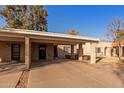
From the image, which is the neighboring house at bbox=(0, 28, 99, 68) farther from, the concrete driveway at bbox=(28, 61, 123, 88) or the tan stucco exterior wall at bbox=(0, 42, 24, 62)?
the concrete driveway at bbox=(28, 61, 123, 88)

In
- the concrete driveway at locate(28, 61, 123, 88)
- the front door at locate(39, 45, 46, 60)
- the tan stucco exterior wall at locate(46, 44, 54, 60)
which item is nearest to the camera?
the concrete driveway at locate(28, 61, 123, 88)

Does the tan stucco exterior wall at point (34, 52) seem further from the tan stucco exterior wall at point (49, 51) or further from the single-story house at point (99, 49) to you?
the single-story house at point (99, 49)

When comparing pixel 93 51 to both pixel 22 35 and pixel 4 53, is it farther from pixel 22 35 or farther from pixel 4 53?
pixel 4 53

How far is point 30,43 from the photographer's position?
1662cm

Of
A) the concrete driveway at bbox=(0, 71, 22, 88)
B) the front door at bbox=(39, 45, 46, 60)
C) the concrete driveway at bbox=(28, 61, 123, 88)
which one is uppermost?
the front door at bbox=(39, 45, 46, 60)

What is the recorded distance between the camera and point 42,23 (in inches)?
1314

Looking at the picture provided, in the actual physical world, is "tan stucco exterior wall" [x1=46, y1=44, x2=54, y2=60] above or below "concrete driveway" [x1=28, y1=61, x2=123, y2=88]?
above

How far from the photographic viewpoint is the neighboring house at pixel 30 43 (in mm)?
13719

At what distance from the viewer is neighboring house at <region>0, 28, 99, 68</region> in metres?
13.7

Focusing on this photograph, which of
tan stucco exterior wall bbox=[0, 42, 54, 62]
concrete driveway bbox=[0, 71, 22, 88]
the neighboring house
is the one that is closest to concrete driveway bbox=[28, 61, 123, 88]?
concrete driveway bbox=[0, 71, 22, 88]

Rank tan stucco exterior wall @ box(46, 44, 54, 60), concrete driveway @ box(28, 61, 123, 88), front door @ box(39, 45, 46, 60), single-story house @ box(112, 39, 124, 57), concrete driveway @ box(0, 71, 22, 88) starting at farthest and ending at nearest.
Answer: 1. single-story house @ box(112, 39, 124, 57)
2. tan stucco exterior wall @ box(46, 44, 54, 60)
3. front door @ box(39, 45, 46, 60)
4. concrete driveway @ box(28, 61, 123, 88)
5. concrete driveway @ box(0, 71, 22, 88)

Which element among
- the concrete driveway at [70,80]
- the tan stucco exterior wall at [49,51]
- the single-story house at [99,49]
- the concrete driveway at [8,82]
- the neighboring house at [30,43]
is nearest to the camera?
the concrete driveway at [8,82]

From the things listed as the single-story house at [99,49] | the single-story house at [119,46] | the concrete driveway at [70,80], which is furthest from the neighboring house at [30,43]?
the single-story house at [99,49]

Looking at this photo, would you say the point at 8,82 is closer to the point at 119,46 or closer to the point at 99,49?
the point at 119,46
